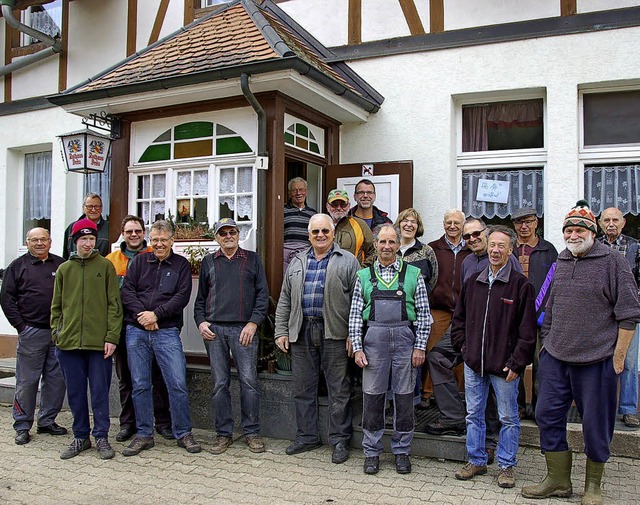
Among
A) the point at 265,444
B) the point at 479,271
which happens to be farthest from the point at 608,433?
the point at 265,444

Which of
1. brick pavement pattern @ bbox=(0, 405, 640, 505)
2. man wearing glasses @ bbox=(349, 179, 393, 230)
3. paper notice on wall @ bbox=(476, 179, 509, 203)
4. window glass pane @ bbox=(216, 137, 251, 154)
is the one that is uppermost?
window glass pane @ bbox=(216, 137, 251, 154)

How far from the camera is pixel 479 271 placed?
466 centimetres

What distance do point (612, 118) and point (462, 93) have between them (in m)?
1.55

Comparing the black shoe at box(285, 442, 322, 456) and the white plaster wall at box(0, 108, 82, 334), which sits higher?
the white plaster wall at box(0, 108, 82, 334)

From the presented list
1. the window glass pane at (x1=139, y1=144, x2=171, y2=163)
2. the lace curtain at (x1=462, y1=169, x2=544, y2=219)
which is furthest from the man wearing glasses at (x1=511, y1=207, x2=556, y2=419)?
the window glass pane at (x1=139, y1=144, x2=171, y2=163)

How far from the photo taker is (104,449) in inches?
204

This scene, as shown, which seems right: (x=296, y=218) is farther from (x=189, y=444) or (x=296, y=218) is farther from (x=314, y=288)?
(x=189, y=444)

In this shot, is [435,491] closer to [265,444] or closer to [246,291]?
[265,444]

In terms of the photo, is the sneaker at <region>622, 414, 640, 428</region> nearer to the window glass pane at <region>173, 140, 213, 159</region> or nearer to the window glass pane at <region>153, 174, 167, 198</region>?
the window glass pane at <region>173, 140, 213, 159</region>

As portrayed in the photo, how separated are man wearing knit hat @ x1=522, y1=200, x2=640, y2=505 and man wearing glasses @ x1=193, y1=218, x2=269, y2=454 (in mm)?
2264

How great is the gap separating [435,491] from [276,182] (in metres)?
3.11

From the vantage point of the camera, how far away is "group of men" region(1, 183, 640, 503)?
4.08 metres

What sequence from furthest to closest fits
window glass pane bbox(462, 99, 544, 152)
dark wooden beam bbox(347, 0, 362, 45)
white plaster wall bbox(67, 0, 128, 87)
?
white plaster wall bbox(67, 0, 128, 87) → dark wooden beam bbox(347, 0, 362, 45) → window glass pane bbox(462, 99, 544, 152)

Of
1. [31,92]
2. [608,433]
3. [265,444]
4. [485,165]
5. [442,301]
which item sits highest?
[31,92]
